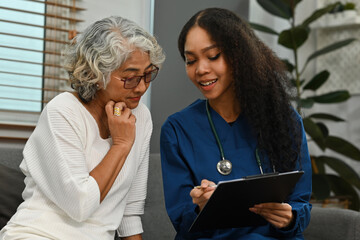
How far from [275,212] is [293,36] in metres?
2.29

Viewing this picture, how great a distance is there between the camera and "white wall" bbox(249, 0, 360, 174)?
4.04m

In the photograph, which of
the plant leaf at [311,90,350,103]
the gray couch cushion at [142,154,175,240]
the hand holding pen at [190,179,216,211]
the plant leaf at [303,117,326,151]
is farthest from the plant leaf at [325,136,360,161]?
the hand holding pen at [190,179,216,211]

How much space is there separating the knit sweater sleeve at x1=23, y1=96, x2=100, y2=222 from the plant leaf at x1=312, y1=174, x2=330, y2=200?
7.55 ft

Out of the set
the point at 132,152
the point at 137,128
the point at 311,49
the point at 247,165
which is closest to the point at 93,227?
the point at 132,152

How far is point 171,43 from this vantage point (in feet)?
9.20

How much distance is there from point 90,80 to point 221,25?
49 cm

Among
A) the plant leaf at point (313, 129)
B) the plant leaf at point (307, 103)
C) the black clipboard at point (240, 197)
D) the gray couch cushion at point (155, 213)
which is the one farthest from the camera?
the plant leaf at point (307, 103)

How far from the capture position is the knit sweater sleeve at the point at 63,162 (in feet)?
4.72

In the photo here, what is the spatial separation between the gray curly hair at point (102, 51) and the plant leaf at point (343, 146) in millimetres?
2271

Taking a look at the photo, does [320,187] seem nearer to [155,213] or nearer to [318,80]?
[318,80]

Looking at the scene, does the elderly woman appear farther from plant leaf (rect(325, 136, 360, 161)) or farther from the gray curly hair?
plant leaf (rect(325, 136, 360, 161))

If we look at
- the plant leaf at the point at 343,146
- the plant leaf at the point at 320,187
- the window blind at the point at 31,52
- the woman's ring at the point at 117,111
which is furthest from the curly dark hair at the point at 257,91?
the plant leaf at the point at 343,146

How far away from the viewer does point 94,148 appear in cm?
161

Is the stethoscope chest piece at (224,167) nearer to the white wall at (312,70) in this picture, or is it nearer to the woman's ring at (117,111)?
the woman's ring at (117,111)
